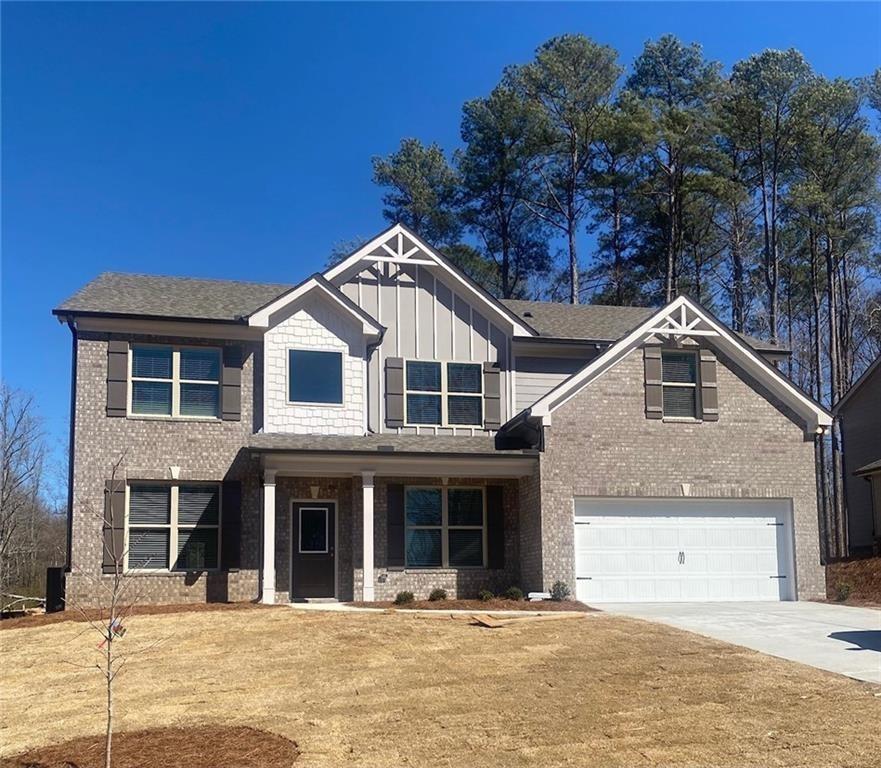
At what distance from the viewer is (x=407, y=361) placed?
69.0ft

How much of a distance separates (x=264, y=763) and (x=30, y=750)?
253 centimetres

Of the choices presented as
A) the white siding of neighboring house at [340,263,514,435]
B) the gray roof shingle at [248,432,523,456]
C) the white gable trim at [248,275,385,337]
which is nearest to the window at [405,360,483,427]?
the white siding of neighboring house at [340,263,514,435]

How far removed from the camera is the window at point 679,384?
66.4 feet

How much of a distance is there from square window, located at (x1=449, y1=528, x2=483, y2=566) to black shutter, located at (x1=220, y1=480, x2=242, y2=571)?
168 inches

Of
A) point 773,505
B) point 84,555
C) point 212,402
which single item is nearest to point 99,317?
point 212,402

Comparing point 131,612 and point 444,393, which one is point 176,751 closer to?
point 131,612

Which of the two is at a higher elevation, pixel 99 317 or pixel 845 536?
pixel 99 317

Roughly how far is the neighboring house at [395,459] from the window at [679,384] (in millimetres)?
44

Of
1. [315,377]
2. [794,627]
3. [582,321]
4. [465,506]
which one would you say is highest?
[582,321]

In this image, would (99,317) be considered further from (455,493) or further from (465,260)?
(465,260)

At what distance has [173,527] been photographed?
62.0 feet

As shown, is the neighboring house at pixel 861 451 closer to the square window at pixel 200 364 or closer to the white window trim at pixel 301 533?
the white window trim at pixel 301 533

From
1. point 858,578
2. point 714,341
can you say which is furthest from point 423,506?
point 858,578

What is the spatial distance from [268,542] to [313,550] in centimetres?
145
